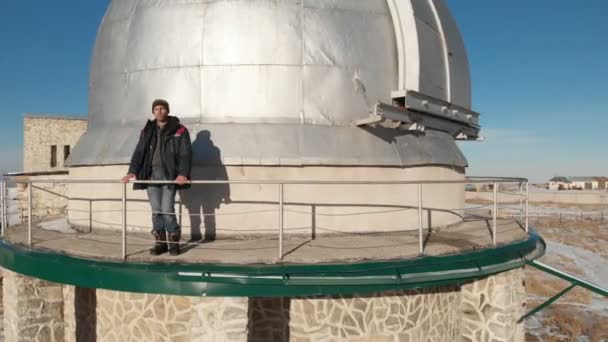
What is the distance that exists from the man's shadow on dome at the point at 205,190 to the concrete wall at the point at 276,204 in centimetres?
1

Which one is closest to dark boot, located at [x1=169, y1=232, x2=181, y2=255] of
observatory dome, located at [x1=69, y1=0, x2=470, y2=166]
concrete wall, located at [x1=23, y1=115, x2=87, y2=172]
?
observatory dome, located at [x1=69, y1=0, x2=470, y2=166]

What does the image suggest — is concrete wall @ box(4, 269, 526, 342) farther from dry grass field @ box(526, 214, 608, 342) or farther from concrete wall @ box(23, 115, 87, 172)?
concrete wall @ box(23, 115, 87, 172)

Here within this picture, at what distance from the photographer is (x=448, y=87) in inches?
323

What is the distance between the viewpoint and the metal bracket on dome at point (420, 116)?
6.66 meters

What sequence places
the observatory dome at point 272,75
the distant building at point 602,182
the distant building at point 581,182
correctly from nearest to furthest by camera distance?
the observatory dome at point 272,75
the distant building at point 581,182
the distant building at point 602,182

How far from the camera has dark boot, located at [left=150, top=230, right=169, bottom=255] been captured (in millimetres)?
5254

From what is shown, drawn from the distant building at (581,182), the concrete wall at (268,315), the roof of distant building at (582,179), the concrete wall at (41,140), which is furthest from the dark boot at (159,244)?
the roof of distant building at (582,179)

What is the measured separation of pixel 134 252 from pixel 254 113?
8.29 feet

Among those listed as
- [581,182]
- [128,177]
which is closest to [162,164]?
[128,177]

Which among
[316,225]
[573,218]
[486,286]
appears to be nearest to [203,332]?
[316,225]

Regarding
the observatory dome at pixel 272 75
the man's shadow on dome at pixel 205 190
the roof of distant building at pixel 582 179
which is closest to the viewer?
the man's shadow on dome at pixel 205 190

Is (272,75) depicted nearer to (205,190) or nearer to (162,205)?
(205,190)

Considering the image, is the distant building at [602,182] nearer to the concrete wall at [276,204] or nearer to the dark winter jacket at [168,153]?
the concrete wall at [276,204]

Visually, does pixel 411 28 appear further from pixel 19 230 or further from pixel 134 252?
pixel 19 230
